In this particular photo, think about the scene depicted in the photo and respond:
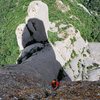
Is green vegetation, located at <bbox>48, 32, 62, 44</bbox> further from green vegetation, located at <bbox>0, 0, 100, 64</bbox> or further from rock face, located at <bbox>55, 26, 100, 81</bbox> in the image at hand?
rock face, located at <bbox>55, 26, 100, 81</bbox>

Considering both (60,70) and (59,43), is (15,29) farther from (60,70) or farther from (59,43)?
(60,70)

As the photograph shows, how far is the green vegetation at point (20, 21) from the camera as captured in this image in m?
99.7

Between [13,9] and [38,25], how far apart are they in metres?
15.4

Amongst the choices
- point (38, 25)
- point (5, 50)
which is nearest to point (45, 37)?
point (38, 25)

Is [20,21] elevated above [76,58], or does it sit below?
above

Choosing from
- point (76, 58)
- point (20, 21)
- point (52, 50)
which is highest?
point (20, 21)

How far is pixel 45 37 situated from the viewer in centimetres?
10181

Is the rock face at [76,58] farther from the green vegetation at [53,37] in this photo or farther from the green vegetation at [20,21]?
the green vegetation at [20,21]

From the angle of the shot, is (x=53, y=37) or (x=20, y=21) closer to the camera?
(x=53, y=37)

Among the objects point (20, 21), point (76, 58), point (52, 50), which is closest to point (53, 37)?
point (52, 50)

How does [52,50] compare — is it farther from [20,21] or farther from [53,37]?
[20,21]

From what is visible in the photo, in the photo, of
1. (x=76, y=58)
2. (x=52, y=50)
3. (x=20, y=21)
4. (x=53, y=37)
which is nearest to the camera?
(x=52, y=50)

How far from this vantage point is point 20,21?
10456 cm

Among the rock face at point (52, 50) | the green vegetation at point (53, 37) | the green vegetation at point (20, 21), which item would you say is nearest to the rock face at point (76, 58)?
the rock face at point (52, 50)
